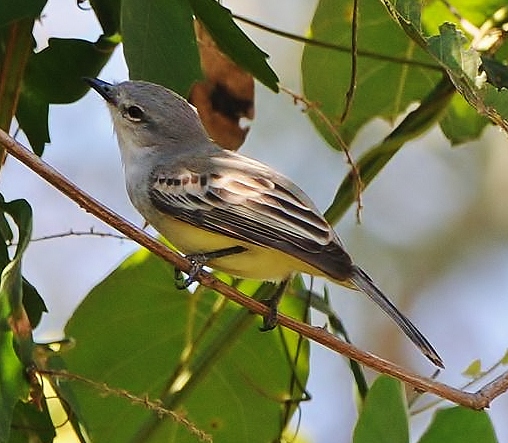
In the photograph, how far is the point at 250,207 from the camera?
2.45 metres

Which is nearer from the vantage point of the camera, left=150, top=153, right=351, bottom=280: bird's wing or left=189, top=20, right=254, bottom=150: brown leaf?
left=150, top=153, right=351, bottom=280: bird's wing

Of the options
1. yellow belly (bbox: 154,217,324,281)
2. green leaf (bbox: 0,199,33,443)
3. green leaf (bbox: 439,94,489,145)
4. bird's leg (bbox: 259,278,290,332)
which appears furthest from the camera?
green leaf (bbox: 439,94,489,145)

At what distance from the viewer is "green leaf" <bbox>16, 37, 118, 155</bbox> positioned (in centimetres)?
242

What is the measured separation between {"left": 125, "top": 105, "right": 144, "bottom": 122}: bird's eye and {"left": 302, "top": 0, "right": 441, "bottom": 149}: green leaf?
39cm

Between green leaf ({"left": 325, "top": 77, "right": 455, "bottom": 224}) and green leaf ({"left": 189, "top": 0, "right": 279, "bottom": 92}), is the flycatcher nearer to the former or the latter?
green leaf ({"left": 325, "top": 77, "right": 455, "bottom": 224})

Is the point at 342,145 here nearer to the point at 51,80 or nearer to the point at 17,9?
the point at 51,80

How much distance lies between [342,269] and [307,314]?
1.23 feet

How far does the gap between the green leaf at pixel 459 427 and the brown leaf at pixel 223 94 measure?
1.00 metres

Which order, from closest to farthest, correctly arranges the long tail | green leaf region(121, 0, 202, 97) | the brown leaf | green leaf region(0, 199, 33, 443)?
green leaf region(0, 199, 33, 443) → green leaf region(121, 0, 202, 97) → the long tail → the brown leaf

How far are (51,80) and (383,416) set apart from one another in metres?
0.98

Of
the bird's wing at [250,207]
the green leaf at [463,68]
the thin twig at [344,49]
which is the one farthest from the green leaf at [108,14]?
the green leaf at [463,68]

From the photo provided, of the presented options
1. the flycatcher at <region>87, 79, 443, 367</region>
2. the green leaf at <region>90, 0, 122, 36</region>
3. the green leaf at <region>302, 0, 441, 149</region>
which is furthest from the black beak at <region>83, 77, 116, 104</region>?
the green leaf at <region>302, 0, 441, 149</region>

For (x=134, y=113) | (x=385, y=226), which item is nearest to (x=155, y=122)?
(x=134, y=113)

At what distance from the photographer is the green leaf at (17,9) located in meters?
2.09
